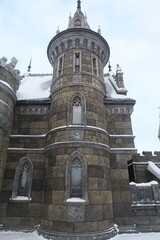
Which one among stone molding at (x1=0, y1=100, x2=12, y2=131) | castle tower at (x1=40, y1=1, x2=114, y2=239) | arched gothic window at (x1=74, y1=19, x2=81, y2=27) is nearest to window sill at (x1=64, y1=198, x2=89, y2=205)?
castle tower at (x1=40, y1=1, x2=114, y2=239)

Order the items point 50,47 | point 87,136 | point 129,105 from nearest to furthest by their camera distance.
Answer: point 87,136 < point 129,105 < point 50,47

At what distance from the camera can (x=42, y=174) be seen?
9.78 metres

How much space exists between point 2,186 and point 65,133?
4.82 metres

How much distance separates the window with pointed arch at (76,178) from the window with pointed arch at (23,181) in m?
2.64

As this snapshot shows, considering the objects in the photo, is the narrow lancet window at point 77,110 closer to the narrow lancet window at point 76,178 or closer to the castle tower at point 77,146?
the castle tower at point 77,146

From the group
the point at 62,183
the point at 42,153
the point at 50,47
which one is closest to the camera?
the point at 62,183

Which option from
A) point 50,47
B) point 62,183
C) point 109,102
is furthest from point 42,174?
point 50,47

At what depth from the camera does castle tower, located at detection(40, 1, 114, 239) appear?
25.5ft

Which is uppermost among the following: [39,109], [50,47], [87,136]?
[50,47]

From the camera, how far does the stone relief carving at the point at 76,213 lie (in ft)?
25.0

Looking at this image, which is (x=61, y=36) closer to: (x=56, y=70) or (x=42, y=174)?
(x=56, y=70)

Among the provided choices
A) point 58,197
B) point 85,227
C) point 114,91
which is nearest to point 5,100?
point 58,197

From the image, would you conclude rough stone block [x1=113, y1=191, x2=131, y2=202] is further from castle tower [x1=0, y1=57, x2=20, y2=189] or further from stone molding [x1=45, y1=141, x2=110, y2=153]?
castle tower [x1=0, y1=57, x2=20, y2=189]

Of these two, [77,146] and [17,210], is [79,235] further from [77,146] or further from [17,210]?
[77,146]
